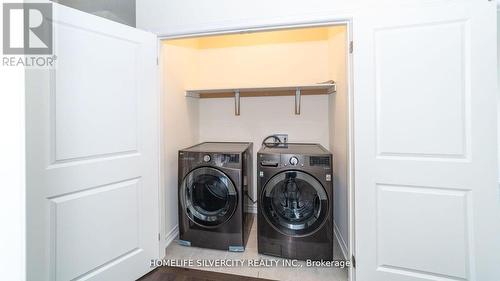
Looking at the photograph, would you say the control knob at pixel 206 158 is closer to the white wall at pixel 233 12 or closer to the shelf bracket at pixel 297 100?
the white wall at pixel 233 12

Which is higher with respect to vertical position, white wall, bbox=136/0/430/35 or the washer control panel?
white wall, bbox=136/0/430/35

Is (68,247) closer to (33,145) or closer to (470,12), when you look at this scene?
(33,145)

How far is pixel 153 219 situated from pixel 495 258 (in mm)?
2307

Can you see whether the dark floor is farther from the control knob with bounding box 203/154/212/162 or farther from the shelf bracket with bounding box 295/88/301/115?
the shelf bracket with bounding box 295/88/301/115

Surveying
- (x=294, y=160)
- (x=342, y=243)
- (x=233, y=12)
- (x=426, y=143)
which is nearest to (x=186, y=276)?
(x=294, y=160)

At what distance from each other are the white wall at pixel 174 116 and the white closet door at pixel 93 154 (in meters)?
0.30

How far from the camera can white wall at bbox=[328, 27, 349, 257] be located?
1.87 metres

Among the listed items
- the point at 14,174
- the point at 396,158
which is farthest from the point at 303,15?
the point at 14,174

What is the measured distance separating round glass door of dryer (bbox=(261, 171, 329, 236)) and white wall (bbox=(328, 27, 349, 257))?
9.9 inches

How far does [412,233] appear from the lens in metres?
1.37

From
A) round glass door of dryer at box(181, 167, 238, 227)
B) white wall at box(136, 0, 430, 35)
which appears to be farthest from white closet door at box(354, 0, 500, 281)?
round glass door of dryer at box(181, 167, 238, 227)

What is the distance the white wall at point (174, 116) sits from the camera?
2.11 meters

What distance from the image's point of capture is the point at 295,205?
75.9 inches

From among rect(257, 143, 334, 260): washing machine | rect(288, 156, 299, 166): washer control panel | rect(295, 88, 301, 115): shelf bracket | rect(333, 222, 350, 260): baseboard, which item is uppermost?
rect(295, 88, 301, 115): shelf bracket
